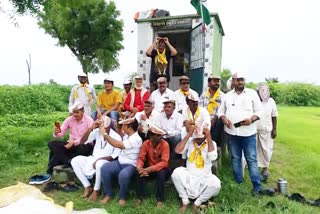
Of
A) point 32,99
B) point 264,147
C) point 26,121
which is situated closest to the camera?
point 264,147

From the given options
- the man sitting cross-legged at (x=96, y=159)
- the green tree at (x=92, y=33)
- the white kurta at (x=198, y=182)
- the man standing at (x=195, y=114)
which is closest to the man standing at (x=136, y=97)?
the man sitting cross-legged at (x=96, y=159)

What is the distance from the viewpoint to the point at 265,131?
6668mm

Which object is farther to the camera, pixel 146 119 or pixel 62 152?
pixel 62 152

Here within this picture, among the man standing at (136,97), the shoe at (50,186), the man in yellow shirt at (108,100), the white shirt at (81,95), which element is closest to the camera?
the shoe at (50,186)

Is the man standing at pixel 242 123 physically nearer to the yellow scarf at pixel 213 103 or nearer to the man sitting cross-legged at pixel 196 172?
the yellow scarf at pixel 213 103

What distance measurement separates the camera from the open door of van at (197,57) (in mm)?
8789

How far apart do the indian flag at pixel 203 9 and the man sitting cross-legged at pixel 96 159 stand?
3855 mm

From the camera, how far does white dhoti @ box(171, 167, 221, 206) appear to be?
5.04m

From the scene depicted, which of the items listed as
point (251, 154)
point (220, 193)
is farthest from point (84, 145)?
point (251, 154)

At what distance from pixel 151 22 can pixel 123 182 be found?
18.2 ft

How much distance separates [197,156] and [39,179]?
306cm

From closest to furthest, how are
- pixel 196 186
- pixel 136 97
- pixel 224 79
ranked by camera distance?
1. pixel 196 186
2. pixel 136 97
3. pixel 224 79

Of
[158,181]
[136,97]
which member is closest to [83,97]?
[136,97]

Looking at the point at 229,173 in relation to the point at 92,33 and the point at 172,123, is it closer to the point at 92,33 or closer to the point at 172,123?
the point at 172,123
